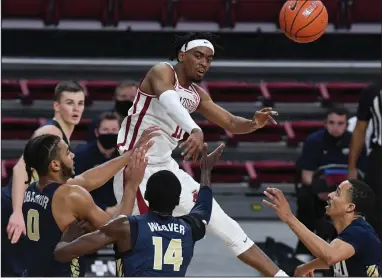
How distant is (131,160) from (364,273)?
134cm

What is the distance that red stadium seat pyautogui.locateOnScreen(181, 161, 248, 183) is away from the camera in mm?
10555

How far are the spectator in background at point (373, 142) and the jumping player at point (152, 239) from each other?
266 centimetres

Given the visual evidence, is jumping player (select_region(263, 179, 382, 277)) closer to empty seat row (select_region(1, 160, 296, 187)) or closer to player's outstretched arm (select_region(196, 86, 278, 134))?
player's outstretched arm (select_region(196, 86, 278, 134))

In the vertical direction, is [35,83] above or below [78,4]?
below

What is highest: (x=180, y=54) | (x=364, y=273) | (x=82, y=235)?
(x=180, y=54)

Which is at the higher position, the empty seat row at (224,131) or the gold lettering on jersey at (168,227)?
the gold lettering on jersey at (168,227)

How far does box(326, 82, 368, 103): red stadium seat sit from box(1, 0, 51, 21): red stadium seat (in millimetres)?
3445

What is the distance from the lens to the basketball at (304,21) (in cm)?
622

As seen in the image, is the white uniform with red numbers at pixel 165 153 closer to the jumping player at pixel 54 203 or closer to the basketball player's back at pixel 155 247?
the jumping player at pixel 54 203

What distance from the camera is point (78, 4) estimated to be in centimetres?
1238

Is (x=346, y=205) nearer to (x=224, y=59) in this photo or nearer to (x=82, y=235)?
(x=82, y=235)

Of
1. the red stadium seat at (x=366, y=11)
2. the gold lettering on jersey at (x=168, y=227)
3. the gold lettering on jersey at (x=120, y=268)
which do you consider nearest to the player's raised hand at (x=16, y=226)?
the gold lettering on jersey at (x=120, y=268)

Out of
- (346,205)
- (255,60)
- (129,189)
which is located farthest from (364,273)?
(255,60)

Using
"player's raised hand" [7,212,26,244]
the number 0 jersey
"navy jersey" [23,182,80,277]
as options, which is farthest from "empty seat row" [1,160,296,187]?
the number 0 jersey
